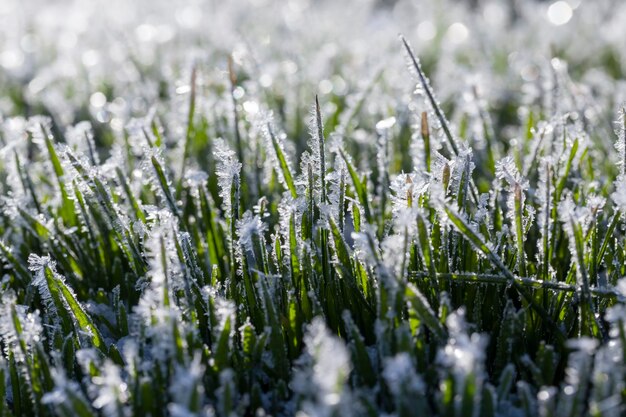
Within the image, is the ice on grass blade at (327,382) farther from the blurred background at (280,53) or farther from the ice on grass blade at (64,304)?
the blurred background at (280,53)

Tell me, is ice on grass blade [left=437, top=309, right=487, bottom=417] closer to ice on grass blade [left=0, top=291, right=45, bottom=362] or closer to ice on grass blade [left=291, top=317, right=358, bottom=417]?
ice on grass blade [left=291, top=317, right=358, bottom=417]

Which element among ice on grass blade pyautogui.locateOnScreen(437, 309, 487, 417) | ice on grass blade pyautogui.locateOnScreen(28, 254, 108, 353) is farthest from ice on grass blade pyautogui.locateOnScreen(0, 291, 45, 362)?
ice on grass blade pyautogui.locateOnScreen(437, 309, 487, 417)

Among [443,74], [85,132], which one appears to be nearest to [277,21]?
[443,74]

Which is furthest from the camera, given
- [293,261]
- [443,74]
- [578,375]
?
[443,74]

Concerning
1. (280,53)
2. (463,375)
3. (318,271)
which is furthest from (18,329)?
(280,53)

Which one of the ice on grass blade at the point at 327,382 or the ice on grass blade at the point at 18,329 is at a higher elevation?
the ice on grass blade at the point at 18,329

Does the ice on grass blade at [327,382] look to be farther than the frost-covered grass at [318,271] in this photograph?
No

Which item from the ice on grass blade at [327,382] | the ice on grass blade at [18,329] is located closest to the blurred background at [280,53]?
the ice on grass blade at [18,329]

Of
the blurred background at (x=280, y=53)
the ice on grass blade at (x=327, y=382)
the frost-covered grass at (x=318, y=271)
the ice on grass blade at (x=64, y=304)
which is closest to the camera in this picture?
the ice on grass blade at (x=327, y=382)

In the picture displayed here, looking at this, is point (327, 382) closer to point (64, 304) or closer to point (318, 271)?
point (318, 271)

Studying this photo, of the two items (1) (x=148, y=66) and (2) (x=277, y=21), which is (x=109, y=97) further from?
(2) (x=277, y=21)

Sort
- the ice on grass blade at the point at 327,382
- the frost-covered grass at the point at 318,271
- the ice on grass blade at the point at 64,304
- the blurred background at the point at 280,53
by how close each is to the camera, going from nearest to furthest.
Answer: the ice on grass blade at the point at 327,382, the frost-covered grass at the point at 318,271, the ice on grass blade at the point at 64,304, the blurred background at the point at 280,53
